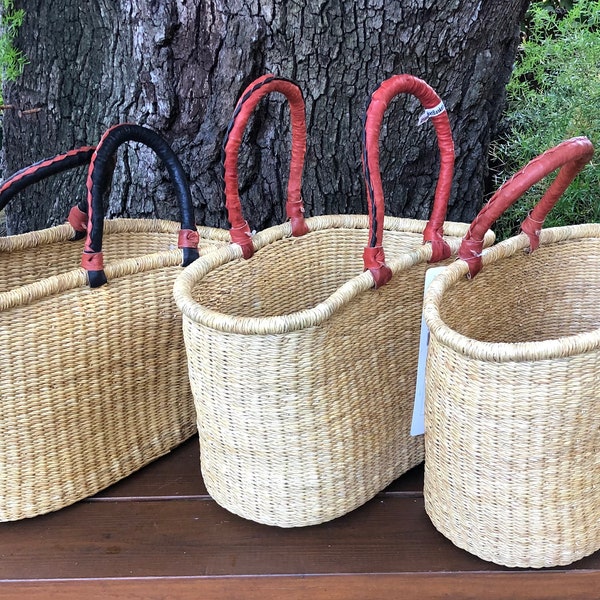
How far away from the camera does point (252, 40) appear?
130 cm

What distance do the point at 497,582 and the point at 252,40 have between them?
0.99 metres

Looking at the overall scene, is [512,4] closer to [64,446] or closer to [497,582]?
[497,582]

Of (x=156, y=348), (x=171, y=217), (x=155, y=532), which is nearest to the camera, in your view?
(x=155, y=532)

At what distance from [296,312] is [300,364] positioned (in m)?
0.22

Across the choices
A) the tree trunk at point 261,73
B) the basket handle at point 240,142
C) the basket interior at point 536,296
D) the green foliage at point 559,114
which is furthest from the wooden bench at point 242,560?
the green foliage at point 559,114

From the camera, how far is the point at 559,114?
153 cm

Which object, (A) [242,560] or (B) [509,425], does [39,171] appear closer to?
(A) [242,560]

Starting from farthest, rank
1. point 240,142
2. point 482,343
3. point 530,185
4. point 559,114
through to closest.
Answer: point 559,114, point 240,142, point 530,185, point 482,343

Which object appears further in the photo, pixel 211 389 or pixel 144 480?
pixel 144 480

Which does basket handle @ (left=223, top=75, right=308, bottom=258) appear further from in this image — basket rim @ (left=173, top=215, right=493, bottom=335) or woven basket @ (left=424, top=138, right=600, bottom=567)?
woven basket @ (left=424, top=138, right=600, bottom=567)

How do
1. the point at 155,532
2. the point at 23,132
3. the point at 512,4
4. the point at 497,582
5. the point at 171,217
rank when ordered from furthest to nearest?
the point at 23,132, the point at 171,217, the point at 512,4, the point at 155,532, the point at 497,582

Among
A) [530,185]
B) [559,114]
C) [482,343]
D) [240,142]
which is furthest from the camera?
[559,114]

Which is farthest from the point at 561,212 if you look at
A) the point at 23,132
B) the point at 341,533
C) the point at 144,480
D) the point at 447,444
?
the point at 23,132

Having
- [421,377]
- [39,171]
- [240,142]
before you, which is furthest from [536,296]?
[39,171]
